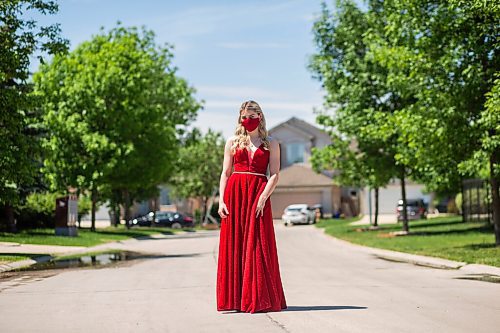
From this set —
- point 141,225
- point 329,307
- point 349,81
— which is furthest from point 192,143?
point 329,307

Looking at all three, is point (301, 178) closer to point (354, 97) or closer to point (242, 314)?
point (354, 97)

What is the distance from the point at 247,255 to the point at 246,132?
139 centimetres

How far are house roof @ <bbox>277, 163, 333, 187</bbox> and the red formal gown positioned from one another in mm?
70499

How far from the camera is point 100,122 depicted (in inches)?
1586

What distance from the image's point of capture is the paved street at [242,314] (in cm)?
831

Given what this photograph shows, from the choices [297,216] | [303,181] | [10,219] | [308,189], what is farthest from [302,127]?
[10,219]

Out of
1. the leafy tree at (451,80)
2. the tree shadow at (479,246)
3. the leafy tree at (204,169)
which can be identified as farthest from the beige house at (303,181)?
the leafy tree at (451,80)

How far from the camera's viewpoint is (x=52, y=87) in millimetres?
41094

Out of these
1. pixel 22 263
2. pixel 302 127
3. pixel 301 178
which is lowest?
pixel 22 263

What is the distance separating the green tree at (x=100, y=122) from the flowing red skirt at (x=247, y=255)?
28.2m

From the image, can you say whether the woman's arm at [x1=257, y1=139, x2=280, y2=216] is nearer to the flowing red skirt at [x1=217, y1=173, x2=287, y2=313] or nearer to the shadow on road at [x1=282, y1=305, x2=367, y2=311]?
the flowing red skirt at [x1=217, y1=173, x2=287, y2=313]

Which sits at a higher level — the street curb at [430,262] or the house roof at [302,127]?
the house roof at [302,127]

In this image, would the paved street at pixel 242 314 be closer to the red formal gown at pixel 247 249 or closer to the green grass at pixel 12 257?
the red formal gown at pixel 247 249

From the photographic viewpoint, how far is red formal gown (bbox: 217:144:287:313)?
9094mm
